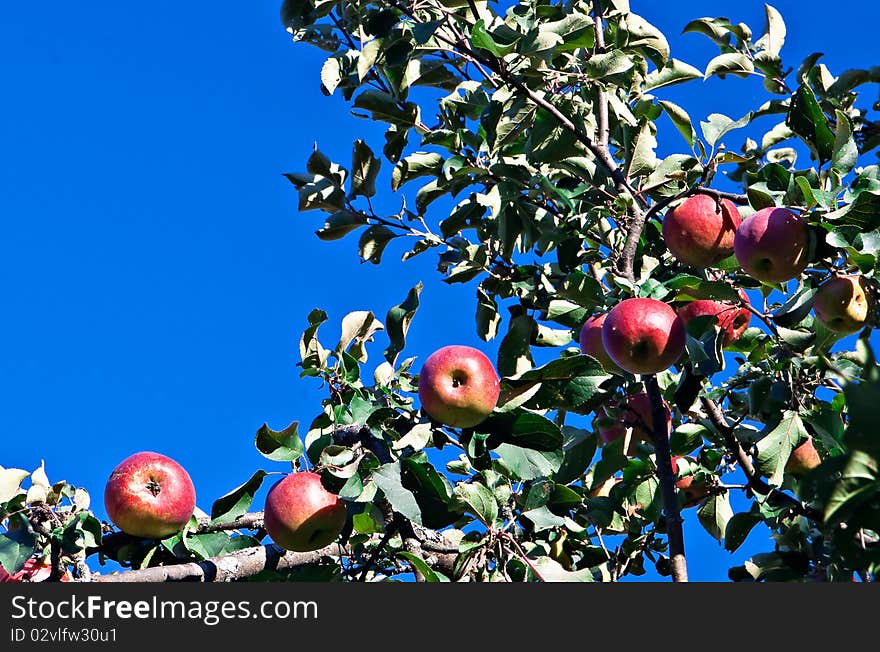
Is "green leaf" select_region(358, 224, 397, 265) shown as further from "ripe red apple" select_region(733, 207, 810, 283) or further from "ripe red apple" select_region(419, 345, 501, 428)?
"ripe red apple" select_region(733, 207, 810, 283)

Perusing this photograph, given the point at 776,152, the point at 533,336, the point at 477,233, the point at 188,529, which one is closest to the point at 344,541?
the point at 188,529

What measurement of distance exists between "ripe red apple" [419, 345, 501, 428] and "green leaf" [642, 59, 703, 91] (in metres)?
1.36

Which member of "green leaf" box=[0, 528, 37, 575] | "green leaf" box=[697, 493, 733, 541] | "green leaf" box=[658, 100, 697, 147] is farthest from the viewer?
"green leaf" box=[697, 493, 733, 541]

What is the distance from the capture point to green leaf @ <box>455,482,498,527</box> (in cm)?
235

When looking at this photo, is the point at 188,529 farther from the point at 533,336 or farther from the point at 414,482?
the point at 533,336

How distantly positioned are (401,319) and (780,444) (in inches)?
44.2

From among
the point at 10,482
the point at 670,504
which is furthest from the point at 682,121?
the point at 10,482

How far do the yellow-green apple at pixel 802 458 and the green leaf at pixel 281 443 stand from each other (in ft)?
4.88

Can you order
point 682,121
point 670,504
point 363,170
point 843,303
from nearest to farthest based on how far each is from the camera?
point 670,504 → point 843,303 → point 682,121 → point 363,170

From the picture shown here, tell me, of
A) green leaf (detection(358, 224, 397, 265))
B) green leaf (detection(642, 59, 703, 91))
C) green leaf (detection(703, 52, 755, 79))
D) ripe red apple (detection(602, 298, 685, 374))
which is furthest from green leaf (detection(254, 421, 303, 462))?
green leaf (detection(703, 52, 755, 79))

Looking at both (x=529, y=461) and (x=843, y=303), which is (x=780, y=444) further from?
(x=529, y=461)

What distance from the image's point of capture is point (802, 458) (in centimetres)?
300

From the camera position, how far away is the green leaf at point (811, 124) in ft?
8.84

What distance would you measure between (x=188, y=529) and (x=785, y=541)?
5.74 ft
